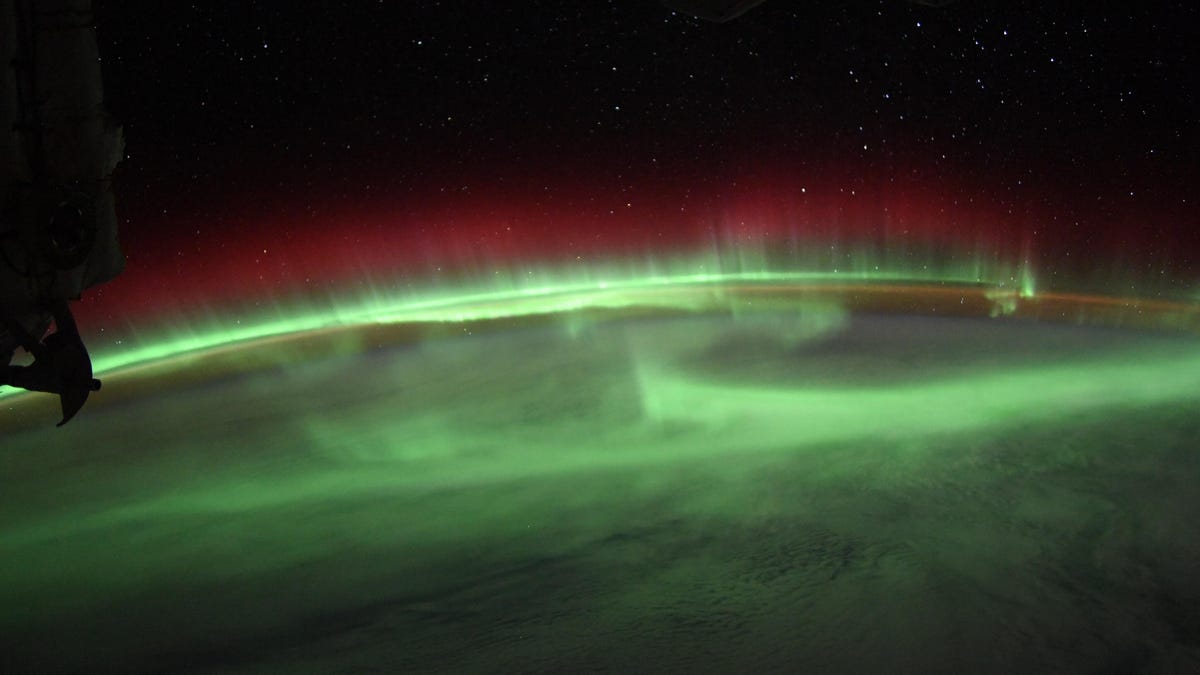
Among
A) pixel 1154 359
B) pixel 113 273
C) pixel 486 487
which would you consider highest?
Answer: pixel 113 273

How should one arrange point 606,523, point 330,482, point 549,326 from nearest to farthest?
point 606,523 < point 330,482 < point 549,326

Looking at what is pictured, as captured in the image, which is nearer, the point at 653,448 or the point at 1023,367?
the point at 653,448

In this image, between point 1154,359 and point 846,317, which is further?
point 846,317

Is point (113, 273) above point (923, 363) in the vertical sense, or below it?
above

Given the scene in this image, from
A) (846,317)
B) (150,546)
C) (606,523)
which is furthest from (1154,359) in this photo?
(150,546)

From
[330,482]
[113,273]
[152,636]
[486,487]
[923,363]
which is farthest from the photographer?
[923,363]

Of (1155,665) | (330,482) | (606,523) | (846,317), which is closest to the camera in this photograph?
(1155,665)

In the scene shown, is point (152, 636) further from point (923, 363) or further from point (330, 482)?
point (923, 363)

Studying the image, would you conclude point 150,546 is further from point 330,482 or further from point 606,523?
point 606,523

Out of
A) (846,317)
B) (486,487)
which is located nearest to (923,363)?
(846,317)
